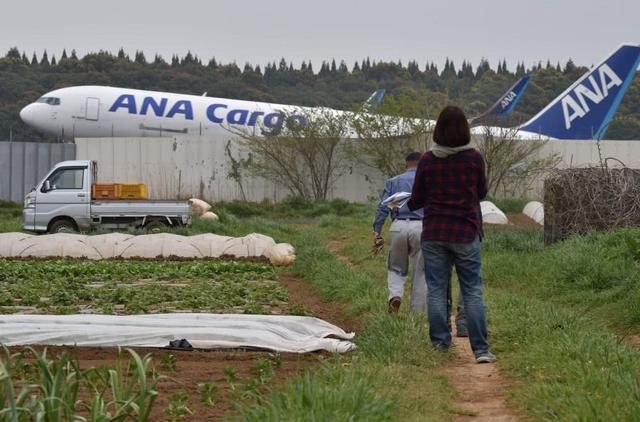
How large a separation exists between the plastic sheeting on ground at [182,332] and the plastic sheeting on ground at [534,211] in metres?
20.8

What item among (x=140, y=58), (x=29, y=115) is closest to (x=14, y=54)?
(x=140, y=58)

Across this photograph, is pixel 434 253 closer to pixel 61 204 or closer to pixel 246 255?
pixel 246 255

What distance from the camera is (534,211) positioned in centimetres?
3303

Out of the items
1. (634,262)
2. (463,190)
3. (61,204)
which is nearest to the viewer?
(463,190)

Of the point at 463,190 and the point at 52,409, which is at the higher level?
the point at 463,190

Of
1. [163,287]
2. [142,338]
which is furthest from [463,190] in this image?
[163,287]

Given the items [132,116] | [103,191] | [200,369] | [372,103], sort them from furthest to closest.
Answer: [372,103], [132,116], [103,191], [200,369]

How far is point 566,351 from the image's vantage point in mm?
8969

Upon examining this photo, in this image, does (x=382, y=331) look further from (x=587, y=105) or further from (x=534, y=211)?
(x=587, y=105)

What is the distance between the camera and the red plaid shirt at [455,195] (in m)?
9.65

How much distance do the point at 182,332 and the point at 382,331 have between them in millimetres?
1821

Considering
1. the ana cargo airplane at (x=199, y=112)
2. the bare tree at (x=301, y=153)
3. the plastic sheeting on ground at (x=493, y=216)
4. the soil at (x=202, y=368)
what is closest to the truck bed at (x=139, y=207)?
the plastic sheeting on ground at (x=493, y=216)

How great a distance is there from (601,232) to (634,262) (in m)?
4.23

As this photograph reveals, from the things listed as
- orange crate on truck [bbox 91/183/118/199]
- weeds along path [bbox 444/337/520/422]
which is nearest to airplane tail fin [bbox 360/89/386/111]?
orange crate on truck [bbox 91/183/118/199]
